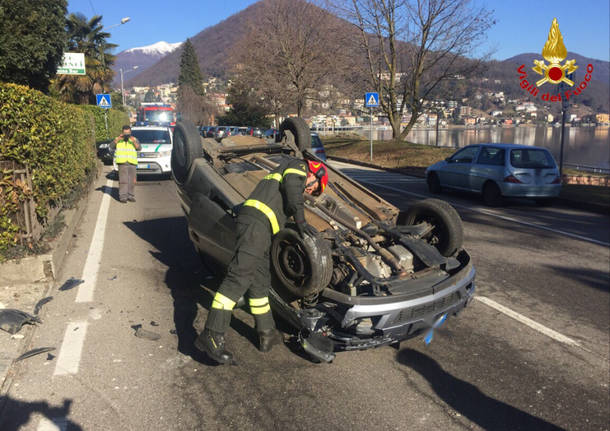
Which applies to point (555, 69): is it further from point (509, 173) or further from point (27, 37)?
point (27, 37)

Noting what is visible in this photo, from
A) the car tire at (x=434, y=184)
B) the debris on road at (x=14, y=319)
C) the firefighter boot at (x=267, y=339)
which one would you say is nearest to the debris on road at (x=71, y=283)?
the debris on road at (x=14, y=319)

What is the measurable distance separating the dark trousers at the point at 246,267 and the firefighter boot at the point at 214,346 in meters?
0.05

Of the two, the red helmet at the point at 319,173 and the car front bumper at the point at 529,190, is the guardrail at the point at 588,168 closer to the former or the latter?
the car front bumper at the point at 529,190

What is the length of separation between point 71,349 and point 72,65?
77.4 feet

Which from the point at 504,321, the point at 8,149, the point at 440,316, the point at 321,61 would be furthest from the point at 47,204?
the point at 321,61

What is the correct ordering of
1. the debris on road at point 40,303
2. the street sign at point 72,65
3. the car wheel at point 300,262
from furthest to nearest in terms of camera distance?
1. the street sign at point 72,65
2. the debris on road at point 40,303
3. the car wheel at point 300,262

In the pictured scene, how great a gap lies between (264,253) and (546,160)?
10.6 meters

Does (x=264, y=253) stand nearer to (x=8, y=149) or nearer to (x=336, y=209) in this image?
(x=336, y=209)

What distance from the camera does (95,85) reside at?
38406mm

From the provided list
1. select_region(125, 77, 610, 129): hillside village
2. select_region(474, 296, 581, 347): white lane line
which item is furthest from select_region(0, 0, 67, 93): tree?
select_region(125, 77, 610, 129): hillside village

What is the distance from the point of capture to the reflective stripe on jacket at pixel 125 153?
11.2 metres

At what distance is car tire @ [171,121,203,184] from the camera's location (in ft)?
18.1

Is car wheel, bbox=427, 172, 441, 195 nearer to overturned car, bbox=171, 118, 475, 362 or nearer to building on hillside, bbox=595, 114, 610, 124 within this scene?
overturned car, bbox=171, 118, 475, 362

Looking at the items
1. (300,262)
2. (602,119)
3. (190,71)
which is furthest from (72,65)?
(602,119)
